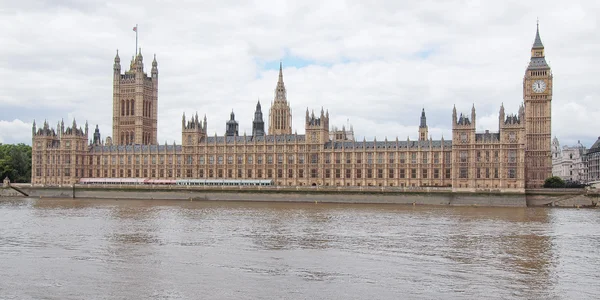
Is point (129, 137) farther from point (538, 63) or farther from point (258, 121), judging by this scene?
point (538, 63)

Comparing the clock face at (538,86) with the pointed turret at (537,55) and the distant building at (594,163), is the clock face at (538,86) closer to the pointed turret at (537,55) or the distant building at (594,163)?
the pointed turret at (537,55)

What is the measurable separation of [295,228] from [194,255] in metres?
17.3

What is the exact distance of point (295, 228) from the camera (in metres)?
55.8


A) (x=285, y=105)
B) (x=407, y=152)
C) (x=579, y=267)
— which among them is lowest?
(x=579, y=267)

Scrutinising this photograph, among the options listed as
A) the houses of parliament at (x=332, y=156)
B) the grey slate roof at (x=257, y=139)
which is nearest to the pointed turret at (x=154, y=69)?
the houses of parliament at (x=332, y=156)

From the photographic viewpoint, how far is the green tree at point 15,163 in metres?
131

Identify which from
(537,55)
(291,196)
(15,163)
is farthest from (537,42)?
(15,163)

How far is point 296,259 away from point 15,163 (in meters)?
112

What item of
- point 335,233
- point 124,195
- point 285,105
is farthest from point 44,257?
point 285,105

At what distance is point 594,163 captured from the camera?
159250 millimetres

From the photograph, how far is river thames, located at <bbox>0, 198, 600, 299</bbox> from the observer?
29.8 metres

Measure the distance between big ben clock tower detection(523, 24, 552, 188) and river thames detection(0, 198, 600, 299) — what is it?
48.6m

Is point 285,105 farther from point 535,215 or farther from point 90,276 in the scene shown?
point 90,276

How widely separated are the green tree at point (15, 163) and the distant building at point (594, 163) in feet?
401
